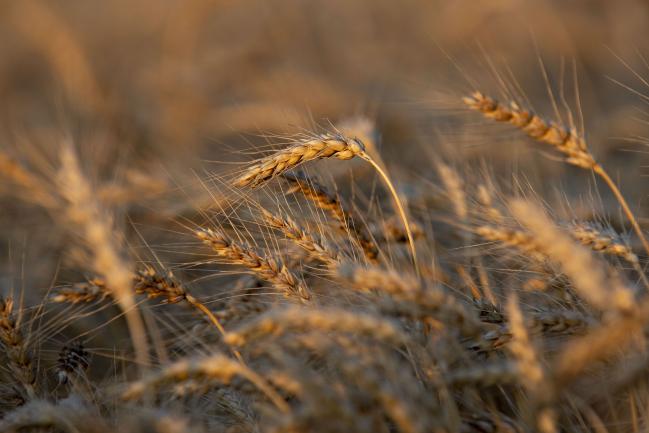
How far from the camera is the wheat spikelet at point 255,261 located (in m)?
1.57

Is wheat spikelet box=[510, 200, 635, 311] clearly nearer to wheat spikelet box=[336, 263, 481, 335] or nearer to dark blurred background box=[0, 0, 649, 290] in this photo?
wheat spikelet box=[336, 263, 481, 335]

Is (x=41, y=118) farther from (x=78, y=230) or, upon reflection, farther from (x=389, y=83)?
(x=78, y=230)

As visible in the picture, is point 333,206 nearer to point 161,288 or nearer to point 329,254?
point 329,254

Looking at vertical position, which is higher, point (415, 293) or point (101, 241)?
point (101, 241)

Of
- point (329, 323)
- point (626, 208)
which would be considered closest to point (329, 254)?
point (329, 323)

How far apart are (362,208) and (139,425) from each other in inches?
60.1

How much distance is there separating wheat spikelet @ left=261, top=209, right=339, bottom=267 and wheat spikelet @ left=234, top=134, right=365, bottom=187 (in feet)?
0.33

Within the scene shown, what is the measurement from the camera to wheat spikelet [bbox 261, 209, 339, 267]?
1.60 m

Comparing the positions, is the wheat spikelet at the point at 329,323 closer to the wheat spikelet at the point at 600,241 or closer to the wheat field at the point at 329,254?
the wheat field at the point at 329,254

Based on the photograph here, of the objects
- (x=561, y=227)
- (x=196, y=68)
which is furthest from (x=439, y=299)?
(x=196, y=68)

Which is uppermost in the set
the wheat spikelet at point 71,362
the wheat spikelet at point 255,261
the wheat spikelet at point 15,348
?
the wheat spikelet at point 255,261

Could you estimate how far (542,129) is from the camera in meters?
1.83

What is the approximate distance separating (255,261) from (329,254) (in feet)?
0.65

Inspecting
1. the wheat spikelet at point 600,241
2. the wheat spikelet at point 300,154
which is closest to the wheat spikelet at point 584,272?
the wheat spikelet at point 600,241
